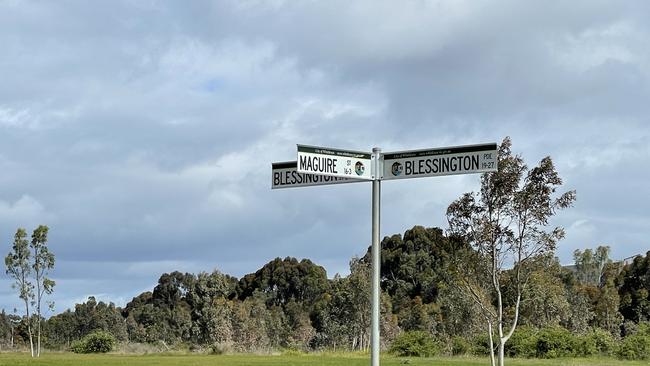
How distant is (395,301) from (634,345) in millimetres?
48463

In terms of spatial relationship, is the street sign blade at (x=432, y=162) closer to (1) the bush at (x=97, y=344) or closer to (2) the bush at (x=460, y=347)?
(2) the bush at (x=460, y=347)

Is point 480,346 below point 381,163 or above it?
below

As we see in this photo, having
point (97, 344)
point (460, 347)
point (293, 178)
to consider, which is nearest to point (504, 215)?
point (293, 178)

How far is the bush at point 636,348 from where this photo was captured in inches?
2344

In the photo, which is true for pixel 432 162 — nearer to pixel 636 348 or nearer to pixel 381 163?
pixel 381 163

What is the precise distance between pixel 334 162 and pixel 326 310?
85.1 metres

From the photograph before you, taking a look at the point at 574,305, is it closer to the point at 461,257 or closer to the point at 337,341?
the point at 337,341

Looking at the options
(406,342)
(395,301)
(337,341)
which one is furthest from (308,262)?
(406,342)

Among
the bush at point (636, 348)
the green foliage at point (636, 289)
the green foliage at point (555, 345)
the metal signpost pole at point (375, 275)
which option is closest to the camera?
the metal signpost pole at point (375, 275)

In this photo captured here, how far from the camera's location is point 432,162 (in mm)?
8836

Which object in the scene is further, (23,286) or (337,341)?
(337,341)

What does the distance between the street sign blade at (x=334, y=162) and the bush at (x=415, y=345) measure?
58852 millimetres

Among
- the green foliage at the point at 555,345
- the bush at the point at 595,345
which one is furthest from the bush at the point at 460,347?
the bush at the point at 595,345

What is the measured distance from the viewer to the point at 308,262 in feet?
429
